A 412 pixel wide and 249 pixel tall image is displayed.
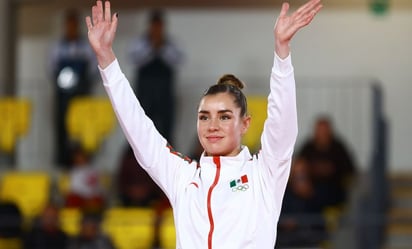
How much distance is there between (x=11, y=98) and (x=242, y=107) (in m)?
8.98

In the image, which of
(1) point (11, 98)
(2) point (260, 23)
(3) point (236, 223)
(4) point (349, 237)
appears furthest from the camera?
(2) point (260, 23)

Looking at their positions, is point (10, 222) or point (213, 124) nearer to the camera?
point (213, 124)

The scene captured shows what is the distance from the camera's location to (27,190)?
12617 millimetres

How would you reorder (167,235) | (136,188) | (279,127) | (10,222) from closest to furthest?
(279,127), (167,235), (10,222), (136,188)

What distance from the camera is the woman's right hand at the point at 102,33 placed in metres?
4.84

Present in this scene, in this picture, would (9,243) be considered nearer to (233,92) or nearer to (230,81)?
(230,81)

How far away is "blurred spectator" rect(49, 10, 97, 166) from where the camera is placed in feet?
43.1

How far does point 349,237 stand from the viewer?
1155 centimetres

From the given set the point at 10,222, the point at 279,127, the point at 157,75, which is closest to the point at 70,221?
the point at 10,222

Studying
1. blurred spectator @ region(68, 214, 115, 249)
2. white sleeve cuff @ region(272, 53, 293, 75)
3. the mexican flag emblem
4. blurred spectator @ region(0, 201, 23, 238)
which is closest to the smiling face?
the mexican flag emblem

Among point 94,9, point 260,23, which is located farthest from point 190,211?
point 260,23

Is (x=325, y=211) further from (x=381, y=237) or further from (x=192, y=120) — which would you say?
(x=192, y=120)

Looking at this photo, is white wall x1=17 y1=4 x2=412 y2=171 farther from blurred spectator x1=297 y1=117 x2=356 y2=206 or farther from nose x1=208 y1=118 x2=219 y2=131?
nose x1=208 y1=118 x2=219 y2=131

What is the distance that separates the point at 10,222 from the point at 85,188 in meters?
1.13
